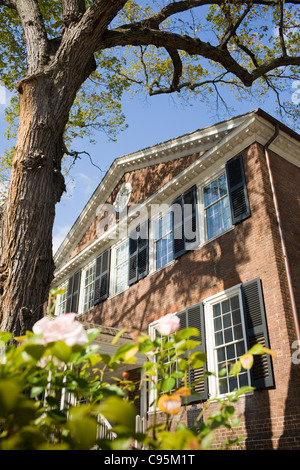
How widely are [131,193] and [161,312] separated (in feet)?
17.6

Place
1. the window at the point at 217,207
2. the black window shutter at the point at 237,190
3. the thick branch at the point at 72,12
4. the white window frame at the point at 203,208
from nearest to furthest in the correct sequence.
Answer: the thick branch at the point at 72,12, the black window shutter at the point at 237,190, the window at the point at 217,207, the white window frame at the point at 203,208

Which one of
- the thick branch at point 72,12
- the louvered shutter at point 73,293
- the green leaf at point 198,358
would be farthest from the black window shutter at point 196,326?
the green leaf at point 198,358

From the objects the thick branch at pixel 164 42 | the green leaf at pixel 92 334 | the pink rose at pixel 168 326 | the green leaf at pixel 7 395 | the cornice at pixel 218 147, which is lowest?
the green leaf at pixel 7 395

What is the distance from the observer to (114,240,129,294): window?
1338cm

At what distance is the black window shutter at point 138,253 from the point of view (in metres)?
12.3

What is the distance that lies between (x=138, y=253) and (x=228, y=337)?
4.98 meters

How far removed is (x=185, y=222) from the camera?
11125 mm

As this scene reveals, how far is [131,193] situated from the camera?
14.5 meters

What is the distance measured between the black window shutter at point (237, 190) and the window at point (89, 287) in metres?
7.41

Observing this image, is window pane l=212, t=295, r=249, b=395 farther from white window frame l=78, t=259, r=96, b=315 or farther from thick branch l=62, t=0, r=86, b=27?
white window frame l=78, t=259, r=96, b=315

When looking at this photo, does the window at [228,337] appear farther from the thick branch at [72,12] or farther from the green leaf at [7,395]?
the green leaf at [7,395]

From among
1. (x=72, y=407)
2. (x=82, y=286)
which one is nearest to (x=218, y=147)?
(x=82, y=286)

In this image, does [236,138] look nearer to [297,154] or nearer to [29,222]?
[297,154]

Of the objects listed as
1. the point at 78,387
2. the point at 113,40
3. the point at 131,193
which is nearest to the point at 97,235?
the point at 131,193
